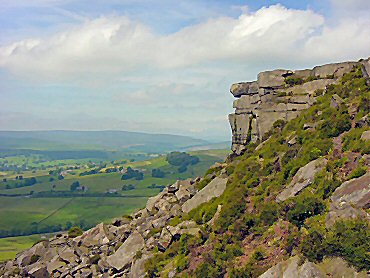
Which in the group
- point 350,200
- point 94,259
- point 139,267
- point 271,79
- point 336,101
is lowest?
point 94,259

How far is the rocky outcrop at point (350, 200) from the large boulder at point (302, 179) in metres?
5.53

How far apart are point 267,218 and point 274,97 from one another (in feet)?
103

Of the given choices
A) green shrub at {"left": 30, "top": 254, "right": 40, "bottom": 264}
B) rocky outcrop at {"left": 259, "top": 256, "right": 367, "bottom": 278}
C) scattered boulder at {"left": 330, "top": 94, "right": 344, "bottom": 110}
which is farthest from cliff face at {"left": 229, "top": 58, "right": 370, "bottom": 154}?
green shrub at {"left": 30, "top": 254, "right": 40, "bottom": 264}

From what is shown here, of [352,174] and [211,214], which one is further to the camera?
[211,214]

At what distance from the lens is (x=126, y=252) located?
54062 mm

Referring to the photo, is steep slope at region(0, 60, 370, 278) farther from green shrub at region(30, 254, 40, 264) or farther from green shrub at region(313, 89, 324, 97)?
green shrub at region(313, 89, 324, 97)

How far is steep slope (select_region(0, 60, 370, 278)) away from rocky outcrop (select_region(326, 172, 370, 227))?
0.11m

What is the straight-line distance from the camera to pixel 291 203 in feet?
129

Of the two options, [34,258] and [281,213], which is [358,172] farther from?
[34,258]

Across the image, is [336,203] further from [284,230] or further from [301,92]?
[301,92]

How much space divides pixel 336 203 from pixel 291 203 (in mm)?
5132

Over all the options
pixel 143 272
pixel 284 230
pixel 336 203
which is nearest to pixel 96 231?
pixel 143 272

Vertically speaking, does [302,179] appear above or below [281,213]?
above

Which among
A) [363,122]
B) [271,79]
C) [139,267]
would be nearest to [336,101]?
[363,122]
